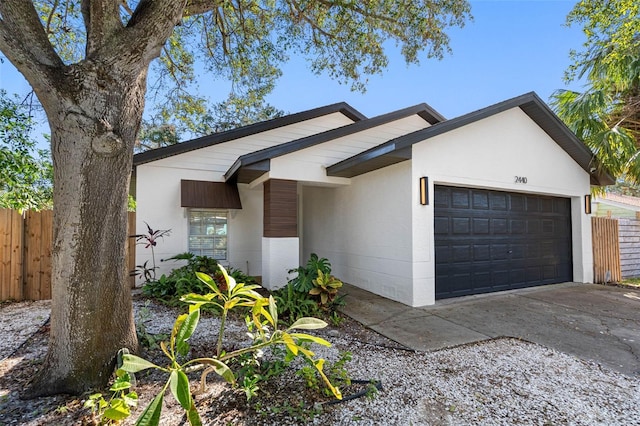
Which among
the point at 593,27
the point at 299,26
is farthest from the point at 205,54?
the point at 593,27

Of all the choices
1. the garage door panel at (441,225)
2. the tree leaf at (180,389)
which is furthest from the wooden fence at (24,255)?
the garage door panel at (441,225)

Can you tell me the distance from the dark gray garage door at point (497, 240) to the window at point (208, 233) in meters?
5.53

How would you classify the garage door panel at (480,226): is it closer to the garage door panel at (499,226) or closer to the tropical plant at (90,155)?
the garage door panel at (499,226)

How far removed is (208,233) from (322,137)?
405 cm

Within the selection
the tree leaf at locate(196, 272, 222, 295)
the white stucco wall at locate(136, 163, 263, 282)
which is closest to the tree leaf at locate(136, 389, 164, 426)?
the tree leaf at locate(196, 272, 222, 295)

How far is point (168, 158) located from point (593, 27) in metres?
10.7

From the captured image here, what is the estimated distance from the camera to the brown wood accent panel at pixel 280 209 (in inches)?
272

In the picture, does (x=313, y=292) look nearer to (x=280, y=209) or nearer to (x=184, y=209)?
(x=280, y=209)

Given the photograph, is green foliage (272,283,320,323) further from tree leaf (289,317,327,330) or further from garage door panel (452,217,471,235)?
garage door panel (452,217,471,235)

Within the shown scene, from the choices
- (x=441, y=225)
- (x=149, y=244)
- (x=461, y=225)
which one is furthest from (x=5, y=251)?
(x=461, y=225)

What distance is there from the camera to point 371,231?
732cm

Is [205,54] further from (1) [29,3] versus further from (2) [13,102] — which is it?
(1) [29,3]

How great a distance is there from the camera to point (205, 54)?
27.6 ft

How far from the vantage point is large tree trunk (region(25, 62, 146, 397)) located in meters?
2.68
